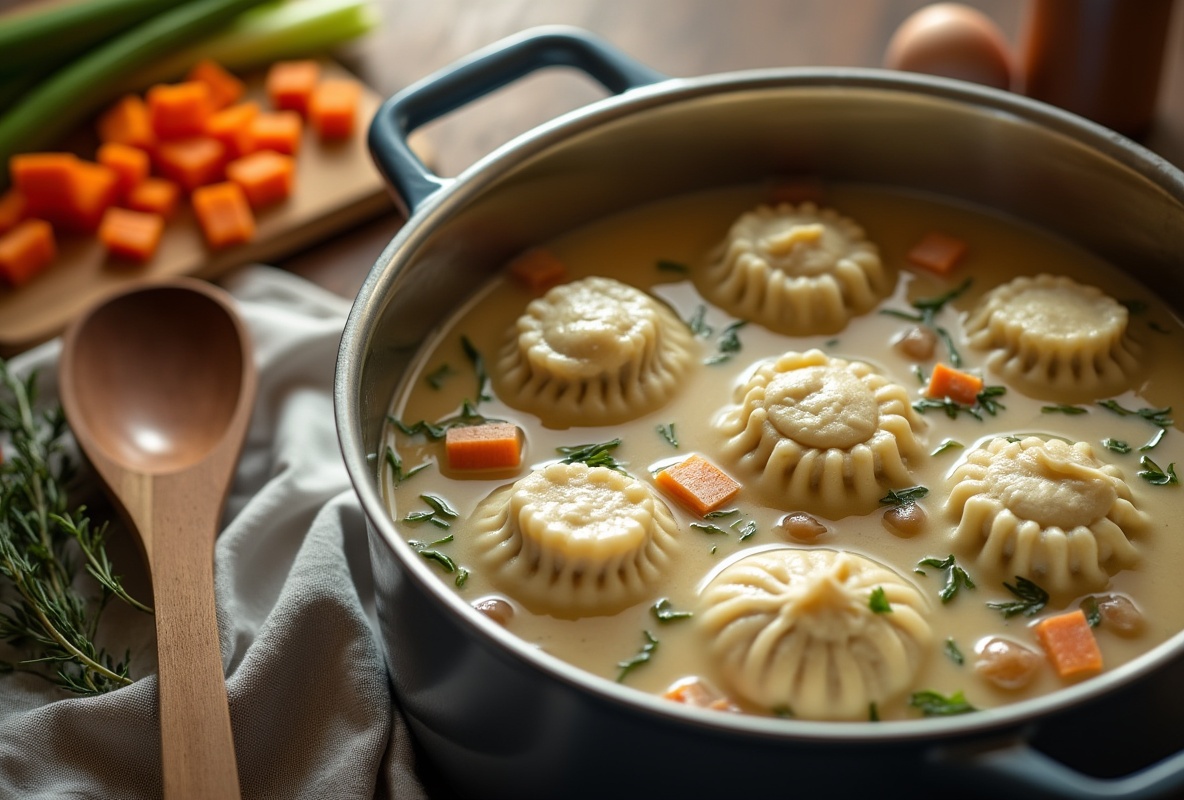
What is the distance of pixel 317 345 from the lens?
318 cm

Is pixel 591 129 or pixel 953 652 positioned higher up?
pixel 591 129

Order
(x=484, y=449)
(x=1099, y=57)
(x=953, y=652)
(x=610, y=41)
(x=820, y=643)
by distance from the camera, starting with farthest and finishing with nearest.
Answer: (x=610, y=41), (x=1099, y=57), (x=484, y=449), (x=953, y=652), (x=820, y=643)

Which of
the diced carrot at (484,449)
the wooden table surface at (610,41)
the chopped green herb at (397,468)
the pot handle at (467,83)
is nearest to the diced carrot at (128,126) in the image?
the wooden table surface at (610,41)

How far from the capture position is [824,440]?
2.53 m

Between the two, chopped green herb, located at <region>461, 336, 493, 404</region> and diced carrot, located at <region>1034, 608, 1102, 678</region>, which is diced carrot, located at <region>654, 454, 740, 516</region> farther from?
diced carrot, located at <region>1034, 608, 1102, 678</region>

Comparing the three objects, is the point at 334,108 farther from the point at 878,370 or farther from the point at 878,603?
the point at 878,603

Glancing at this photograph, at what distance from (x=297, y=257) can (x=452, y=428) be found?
1.25 meters

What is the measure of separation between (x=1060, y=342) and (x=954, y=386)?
252mm

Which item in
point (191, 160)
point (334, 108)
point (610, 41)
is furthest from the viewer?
point (610, 41)

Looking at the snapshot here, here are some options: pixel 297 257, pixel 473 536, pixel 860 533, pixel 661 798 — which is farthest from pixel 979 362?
pixel 297 257

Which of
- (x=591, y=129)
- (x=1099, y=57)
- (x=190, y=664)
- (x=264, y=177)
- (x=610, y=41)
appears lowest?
(x=190, y=664)

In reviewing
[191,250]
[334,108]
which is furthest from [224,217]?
[334,108]

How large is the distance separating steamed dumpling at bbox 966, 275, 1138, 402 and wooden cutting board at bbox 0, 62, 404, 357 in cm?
183

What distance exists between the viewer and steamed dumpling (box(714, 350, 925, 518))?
2.50m
